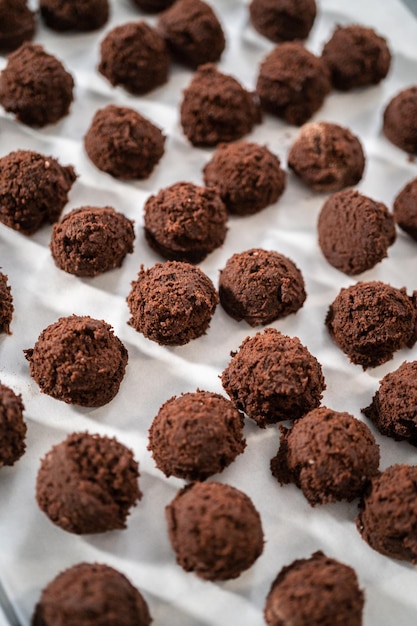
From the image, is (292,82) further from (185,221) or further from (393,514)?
(393,514)

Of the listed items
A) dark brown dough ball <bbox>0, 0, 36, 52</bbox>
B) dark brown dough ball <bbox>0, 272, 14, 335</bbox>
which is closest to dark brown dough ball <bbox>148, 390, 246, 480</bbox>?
dark brown dough ball <bbox>0, 272, 14, 335</bbox>

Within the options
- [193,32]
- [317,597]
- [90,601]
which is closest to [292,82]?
[193,32]

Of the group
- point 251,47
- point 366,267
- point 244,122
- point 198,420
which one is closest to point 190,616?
point 198,420

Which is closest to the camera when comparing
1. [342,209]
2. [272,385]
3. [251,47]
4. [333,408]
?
[272,385]

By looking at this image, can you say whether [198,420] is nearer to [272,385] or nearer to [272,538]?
[272,385]

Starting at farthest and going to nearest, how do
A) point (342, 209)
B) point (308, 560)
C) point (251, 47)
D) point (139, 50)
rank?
point (251, 47), point (139, 50), point (342, 209), point (308, 560)

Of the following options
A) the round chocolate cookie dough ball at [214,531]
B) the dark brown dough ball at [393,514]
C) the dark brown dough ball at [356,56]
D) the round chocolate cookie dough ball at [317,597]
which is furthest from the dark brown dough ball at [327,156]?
the round chocolate cookie dough ball at [317,597]
